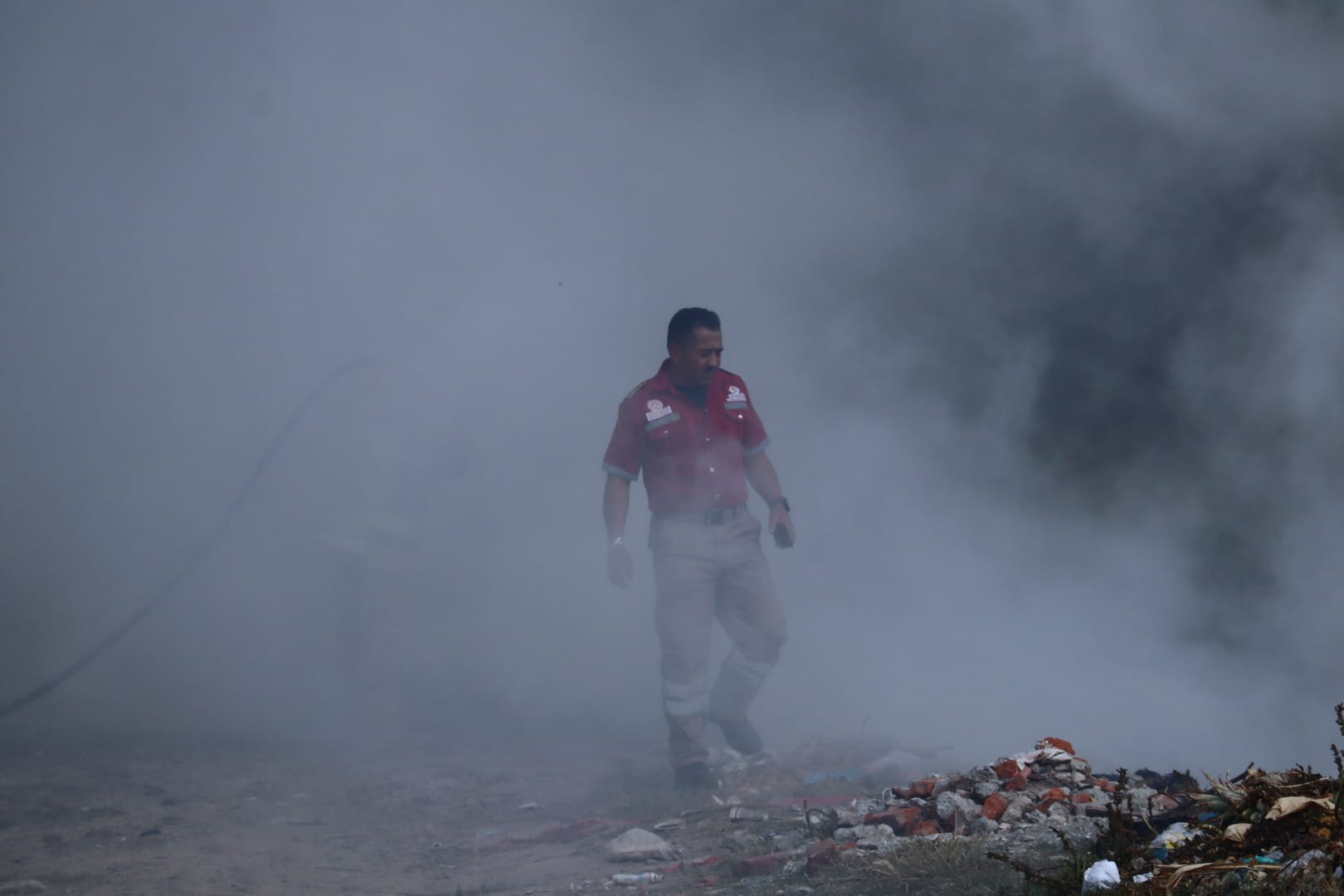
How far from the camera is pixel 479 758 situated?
5.39 meters

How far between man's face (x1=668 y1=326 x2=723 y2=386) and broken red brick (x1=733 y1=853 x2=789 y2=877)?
207 centimetres

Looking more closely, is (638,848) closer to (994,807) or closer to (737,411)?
(994,807)

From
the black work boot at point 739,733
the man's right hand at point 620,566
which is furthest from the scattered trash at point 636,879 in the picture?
the black work boot at point 739,733

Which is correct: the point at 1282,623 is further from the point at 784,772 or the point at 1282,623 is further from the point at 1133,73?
the point at 1133,73

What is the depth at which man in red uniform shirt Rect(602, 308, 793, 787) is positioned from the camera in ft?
14.5

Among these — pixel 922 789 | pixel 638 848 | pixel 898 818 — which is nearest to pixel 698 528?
pixel 638 848

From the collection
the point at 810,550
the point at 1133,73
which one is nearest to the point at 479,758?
the point at 810,550

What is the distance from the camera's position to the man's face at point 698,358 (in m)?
4.44

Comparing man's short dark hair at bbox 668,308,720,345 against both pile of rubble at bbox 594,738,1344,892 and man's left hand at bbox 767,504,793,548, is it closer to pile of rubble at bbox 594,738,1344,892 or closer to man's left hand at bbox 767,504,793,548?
man's left hand at bbox 767,504,793,548

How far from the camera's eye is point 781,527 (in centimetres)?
463

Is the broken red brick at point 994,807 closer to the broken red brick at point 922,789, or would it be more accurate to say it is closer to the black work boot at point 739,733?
the broken red brick at point 922,789

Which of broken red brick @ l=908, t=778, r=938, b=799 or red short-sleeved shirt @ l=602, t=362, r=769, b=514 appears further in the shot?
red short-sleeved shirt @ l=602, t=362, r=769, b=514

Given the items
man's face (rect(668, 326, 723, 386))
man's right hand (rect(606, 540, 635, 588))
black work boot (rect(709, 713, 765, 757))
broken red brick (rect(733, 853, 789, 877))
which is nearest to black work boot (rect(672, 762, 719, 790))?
black work boot (rect(709, 713, 765, 757))

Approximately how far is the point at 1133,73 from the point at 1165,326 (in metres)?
1.54
